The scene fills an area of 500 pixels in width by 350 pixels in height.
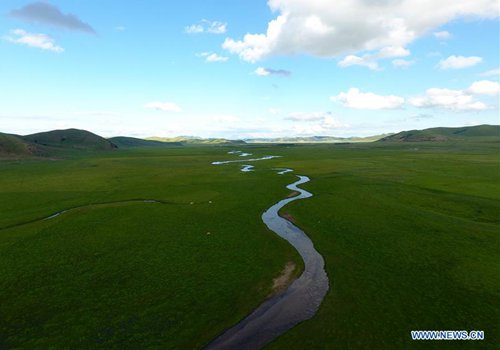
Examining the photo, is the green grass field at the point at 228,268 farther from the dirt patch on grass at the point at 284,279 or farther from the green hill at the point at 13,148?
the green hill at the point at 13,148

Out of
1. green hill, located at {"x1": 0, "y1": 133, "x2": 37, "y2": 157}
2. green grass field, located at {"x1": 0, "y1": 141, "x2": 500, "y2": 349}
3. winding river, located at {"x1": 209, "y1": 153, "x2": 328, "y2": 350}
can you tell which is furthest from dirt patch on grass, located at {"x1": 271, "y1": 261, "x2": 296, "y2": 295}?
green hill, located at {"x1": 0, "y1": 133, "x2": 37, "y2": 157}

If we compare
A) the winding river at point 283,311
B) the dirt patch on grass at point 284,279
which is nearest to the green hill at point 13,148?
the dirt patch on grass at point 284,279

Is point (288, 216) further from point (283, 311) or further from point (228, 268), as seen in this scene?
point (283, 311)

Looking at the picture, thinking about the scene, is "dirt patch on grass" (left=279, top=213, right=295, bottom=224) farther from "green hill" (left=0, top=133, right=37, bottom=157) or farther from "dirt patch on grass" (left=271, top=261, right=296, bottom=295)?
"green hill" (left=0, top=133, right=37, bottom=157)

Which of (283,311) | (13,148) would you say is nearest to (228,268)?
(283,311)

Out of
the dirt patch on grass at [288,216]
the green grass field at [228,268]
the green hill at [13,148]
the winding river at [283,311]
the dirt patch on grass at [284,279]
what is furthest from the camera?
the green hill at [13,148]

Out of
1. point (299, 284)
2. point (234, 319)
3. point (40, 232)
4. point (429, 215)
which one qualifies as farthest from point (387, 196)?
point (40, 232)
